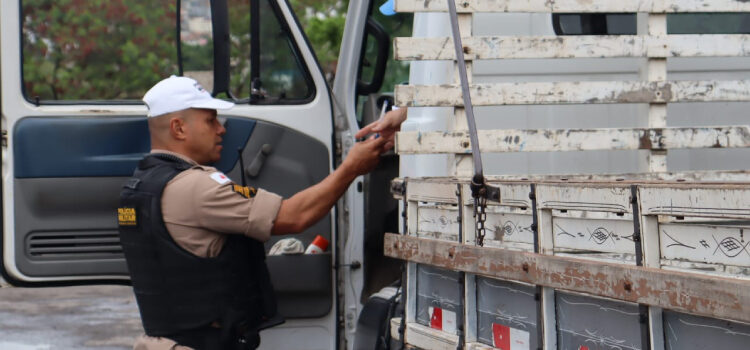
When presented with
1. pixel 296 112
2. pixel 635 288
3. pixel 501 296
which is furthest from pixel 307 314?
pixel 635 288

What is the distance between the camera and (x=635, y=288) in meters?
2.35

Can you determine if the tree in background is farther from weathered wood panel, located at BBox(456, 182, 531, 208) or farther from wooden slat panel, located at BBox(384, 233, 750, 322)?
weathered wood panel, located at BBox(456, 182, 531, 208)

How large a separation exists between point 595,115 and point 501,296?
4.26ft

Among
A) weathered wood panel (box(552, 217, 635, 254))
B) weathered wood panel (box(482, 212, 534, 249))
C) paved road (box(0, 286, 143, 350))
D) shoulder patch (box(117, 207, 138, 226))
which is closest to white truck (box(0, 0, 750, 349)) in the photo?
weathered wood panel (box(482, 212, 534, 249))

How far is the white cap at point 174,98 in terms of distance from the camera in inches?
158

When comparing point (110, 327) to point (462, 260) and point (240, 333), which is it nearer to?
point (240, 333)

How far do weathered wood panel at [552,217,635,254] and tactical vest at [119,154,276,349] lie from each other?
1.59 m

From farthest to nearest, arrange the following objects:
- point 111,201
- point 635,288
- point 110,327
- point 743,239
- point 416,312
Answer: point 110,327 → point 111,201 → point 416,312 → point 635,288 → point 743,239

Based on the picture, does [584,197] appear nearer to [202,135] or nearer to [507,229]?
[507,229]

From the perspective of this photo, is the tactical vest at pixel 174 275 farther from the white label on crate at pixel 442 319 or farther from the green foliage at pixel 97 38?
the white label on crate at pixel 442 319

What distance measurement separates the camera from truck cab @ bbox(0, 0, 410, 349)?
14.3ft

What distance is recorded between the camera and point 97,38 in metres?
5.25

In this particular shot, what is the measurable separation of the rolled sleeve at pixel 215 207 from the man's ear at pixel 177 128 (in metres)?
0.19

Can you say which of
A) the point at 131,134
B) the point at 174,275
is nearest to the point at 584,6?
the point at 174,275
